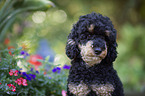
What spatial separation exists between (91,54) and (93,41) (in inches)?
3.7

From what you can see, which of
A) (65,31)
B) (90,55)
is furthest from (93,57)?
(65,31)

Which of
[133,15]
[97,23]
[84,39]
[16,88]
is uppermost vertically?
[133,15]

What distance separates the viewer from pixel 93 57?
1.37 metres

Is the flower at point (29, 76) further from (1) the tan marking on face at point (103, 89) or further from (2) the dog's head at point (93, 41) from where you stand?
(1) the tan marking on face at point (103, 89)

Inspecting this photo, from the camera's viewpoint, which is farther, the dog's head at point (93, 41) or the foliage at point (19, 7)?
the foliage at point (19, 7)

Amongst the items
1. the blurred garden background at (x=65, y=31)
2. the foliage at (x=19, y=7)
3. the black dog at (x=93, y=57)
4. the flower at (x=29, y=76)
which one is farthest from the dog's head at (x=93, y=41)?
the foliage at (x=19, y=7)

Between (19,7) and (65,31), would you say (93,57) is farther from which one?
(65,31)

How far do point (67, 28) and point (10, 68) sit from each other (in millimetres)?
3666

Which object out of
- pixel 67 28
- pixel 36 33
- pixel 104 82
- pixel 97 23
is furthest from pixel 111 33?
pixel 67 28

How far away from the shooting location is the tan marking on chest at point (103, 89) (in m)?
1.37

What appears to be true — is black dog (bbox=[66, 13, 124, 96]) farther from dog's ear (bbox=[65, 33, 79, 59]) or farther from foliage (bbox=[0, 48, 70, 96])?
foliage (bbox=[0, 48, 70, 96])

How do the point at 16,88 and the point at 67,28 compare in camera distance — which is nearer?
the point at 16,88

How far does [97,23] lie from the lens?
1.39 metres

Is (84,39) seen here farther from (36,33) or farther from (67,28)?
(67,28)
